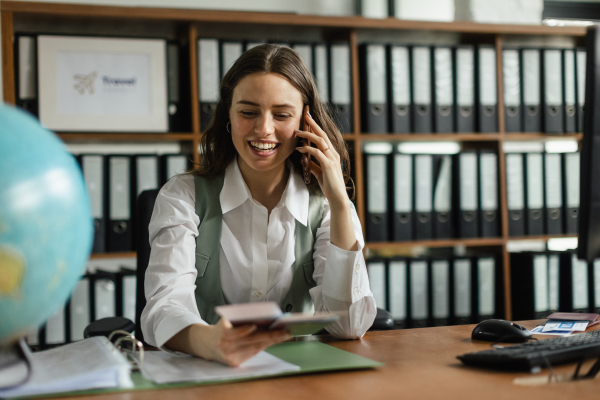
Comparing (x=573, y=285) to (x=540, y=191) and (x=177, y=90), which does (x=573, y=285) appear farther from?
(x=177, y=90)

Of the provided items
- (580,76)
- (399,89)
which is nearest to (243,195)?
(399,89)

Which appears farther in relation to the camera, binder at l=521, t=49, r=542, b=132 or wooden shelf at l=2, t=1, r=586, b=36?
binder at l=521, t=49, r=542, b=132

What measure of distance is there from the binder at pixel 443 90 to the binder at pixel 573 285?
0.72 metres

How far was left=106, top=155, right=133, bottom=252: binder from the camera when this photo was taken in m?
2.03

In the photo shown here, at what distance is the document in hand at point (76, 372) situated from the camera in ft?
2.31

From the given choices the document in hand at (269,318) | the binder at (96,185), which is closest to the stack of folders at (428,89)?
the binder at (96,185)

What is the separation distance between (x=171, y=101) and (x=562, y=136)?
159cm

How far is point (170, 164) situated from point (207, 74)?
0.36 metres

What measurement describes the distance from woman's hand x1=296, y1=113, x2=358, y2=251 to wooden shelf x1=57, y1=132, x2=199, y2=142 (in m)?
0.84

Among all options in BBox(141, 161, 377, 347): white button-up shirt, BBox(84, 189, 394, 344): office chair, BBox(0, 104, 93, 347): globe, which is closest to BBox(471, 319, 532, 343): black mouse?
BBox(141, 161, 377, 347): white button-up shirt

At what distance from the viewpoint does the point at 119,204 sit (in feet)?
6.70

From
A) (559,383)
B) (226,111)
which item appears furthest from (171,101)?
(559,383)

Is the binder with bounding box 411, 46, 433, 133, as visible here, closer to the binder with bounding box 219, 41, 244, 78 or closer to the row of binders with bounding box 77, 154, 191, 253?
the binder with bounding box 219, 41, 244, 78

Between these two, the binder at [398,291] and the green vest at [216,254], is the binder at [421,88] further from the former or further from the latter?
the green vest at [216,254]
